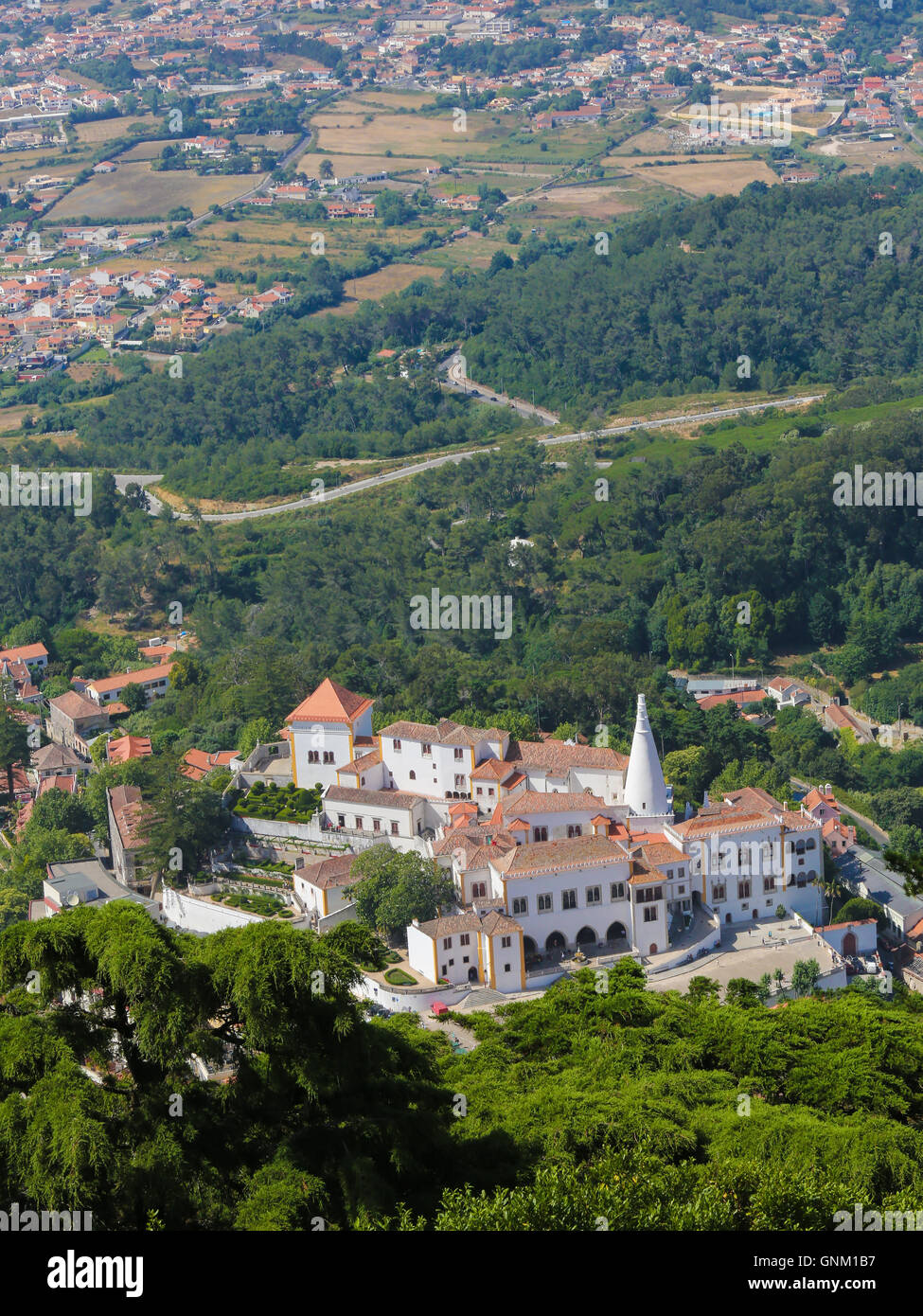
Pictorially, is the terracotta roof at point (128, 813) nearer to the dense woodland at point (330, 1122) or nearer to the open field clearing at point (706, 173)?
the dense woodland at point (330, 1122)

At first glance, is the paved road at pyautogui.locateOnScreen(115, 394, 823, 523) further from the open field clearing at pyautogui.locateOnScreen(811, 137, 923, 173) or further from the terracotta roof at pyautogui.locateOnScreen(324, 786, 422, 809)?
the open field clearing at pyautogui.locateOnScreen(811, 137, 923, 173)

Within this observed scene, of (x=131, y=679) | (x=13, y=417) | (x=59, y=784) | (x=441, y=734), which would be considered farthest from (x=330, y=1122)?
(x=13, y=417)

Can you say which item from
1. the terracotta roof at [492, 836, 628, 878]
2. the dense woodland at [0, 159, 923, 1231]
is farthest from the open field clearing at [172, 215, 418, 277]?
the terracotta roof at [492, 836, 628, 878]

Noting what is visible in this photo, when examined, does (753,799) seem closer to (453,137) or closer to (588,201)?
(588,201)

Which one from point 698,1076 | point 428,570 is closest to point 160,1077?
point 698,1076

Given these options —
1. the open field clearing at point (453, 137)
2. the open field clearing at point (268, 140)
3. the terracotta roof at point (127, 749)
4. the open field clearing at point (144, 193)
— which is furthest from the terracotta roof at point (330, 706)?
the open field clearing at point (268, 140)

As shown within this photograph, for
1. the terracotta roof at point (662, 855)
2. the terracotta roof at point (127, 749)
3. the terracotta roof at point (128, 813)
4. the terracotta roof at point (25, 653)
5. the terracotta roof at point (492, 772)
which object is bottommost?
the terracotta roof at point (25, 653)
